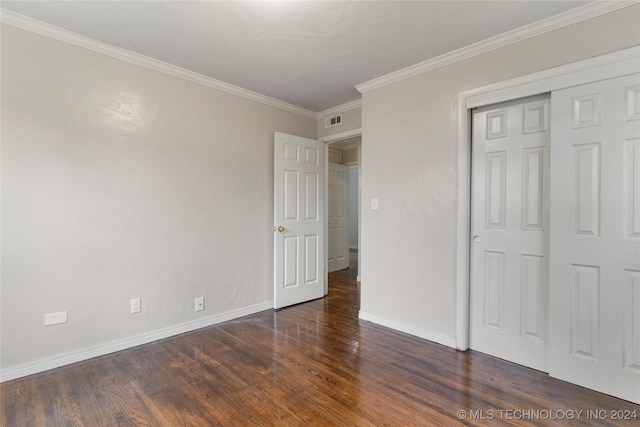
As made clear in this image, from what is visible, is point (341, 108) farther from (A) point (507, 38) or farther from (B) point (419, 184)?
(A) point (507, 38)

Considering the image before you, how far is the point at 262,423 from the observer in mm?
1725

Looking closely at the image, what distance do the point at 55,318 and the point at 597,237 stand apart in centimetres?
390

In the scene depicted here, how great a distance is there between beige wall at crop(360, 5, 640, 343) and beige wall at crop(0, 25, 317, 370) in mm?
1401

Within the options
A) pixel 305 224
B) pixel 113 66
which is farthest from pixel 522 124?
pixel 113 66

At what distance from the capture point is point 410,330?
9.70ft

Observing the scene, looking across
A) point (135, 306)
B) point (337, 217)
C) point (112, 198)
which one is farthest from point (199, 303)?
point (337, 217)

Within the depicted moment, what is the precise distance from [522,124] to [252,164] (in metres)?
2.67

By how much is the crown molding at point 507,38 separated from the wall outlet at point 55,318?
3.40 m

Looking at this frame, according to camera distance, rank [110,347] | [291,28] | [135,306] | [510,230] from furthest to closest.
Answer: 1. [135,306]
2. [110,347]
3. [510,230]
4. [291,28]

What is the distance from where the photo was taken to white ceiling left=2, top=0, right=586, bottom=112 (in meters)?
2.03

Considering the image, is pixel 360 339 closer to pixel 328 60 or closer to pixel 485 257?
pixel 485 257

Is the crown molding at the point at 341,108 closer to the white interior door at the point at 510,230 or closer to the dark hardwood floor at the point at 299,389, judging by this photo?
the white interior door at the point at 510,230

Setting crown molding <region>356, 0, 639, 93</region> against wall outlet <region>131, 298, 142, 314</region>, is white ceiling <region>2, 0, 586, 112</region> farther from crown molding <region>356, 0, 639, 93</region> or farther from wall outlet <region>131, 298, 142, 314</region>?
wall outlet <region>131, 298, 142, 314</region>

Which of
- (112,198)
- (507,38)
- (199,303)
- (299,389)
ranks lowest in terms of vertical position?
(299,389)
